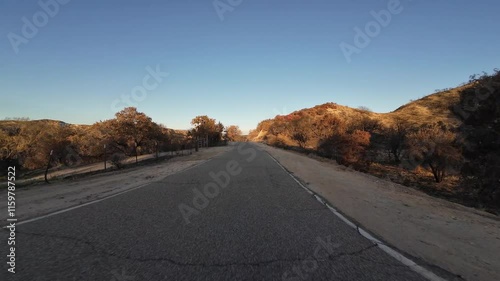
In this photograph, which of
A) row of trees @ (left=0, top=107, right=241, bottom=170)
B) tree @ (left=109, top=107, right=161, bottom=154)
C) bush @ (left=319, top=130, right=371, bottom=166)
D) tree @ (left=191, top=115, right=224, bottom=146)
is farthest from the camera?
tree @ (left=191, top=115, right=224, bottom=146)

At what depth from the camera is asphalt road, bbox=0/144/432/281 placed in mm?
3766

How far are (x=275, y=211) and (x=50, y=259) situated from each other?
14.9 feet

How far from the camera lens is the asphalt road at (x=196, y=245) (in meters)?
3.77

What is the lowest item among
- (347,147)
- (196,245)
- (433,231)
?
(433,231)

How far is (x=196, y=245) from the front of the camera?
4781mm

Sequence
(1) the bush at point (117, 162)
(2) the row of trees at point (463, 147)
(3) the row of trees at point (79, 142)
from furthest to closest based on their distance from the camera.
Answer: (3) the row of trees at point (79, 142) < (1) the bush at point (117, 162) < (2) the row of trees at point (463, 147)

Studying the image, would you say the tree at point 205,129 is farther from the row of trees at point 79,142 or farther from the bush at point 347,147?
the bush at point 347,147

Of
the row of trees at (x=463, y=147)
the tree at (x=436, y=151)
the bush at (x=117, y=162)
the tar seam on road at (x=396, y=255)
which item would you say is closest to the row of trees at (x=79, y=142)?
the bush at (x=117, y=162)

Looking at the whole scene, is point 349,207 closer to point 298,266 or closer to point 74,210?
point 298,266

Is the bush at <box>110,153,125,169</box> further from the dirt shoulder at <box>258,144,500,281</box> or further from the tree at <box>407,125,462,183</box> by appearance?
the tree at <box>407,125,462,183</box>

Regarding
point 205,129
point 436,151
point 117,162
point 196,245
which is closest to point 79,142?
point 117,162

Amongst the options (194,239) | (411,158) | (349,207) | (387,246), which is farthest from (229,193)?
(411,158)

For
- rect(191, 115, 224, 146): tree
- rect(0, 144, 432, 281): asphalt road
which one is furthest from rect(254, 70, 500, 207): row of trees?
rect(191, 115, 224, 146): tree

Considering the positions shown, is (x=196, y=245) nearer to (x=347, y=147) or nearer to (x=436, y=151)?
(x=436, y=151)
